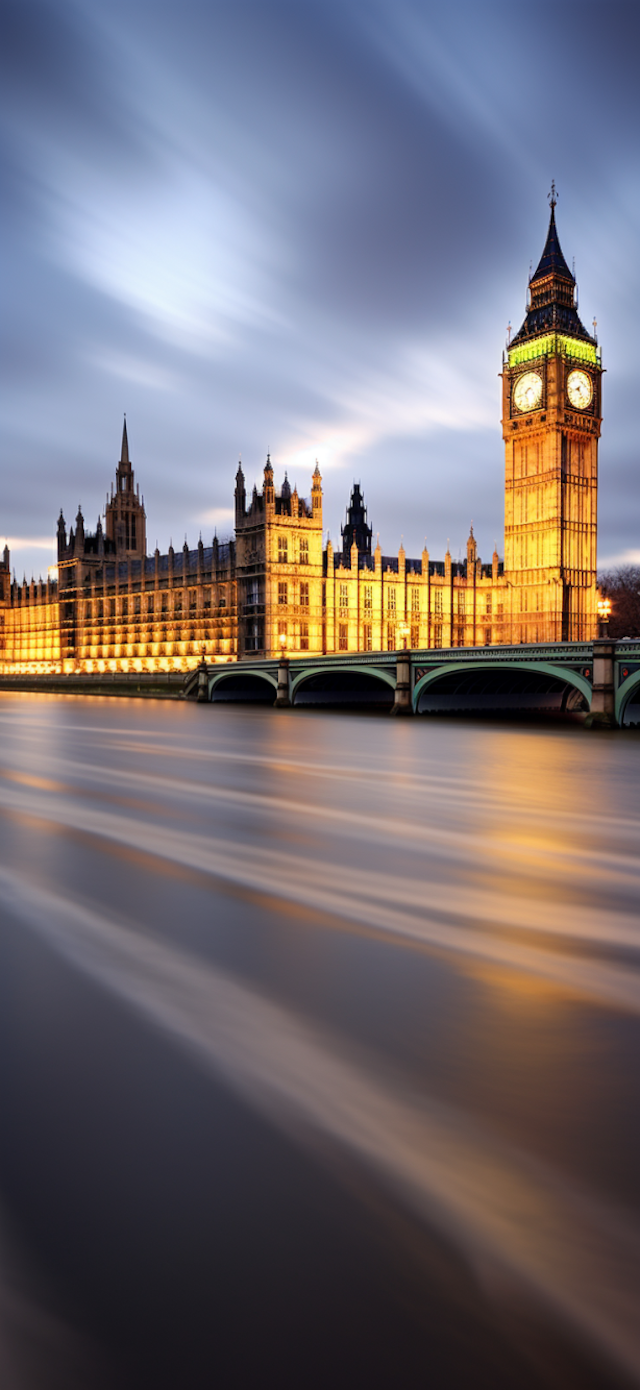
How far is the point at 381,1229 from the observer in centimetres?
306

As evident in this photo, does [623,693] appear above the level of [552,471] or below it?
below

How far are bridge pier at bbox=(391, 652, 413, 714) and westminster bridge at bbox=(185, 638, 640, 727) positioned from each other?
4cm

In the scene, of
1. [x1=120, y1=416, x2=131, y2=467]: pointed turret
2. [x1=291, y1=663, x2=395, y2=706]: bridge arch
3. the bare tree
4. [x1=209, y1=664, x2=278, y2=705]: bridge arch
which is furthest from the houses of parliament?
[x1=120, y1=416, x2=131, y2=467]: pointed turret

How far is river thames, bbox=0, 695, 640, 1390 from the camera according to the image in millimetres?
2621

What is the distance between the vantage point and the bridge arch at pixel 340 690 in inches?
1912

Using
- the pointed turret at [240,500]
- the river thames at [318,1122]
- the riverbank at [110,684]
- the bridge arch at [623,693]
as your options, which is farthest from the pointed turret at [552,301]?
the river thames at [318,1122]

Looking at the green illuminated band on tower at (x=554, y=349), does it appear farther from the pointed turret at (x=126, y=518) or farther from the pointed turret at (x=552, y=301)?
the pointed turret at (x=126, y=518)

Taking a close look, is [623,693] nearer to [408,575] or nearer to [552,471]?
[408,575]

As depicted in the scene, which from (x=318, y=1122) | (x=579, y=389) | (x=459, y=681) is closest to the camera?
(x=318, y=1122)

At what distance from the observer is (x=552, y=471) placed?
245ft

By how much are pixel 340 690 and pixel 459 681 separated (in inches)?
444

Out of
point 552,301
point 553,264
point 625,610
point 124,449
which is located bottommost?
point 625,610

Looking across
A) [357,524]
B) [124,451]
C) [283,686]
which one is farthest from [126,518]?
[283,686]

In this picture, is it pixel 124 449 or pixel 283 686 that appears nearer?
pixel 283 686
